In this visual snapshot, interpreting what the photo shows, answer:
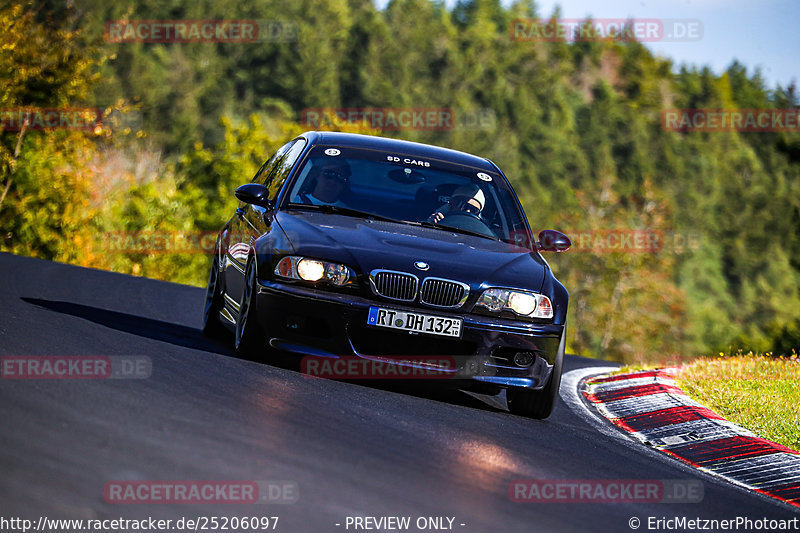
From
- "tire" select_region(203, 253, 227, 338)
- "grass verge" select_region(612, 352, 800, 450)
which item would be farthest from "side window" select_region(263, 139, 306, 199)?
"grass verge" select_region(612, 352, 800, 450)

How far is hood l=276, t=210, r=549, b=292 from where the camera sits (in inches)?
284

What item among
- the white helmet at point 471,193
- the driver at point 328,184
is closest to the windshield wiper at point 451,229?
the white helmet at point 471,193

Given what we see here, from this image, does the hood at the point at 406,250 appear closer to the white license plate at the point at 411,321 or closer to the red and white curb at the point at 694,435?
the white license plate at the point at 411,321

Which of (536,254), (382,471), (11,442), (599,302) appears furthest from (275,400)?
(599,302)

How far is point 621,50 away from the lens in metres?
190

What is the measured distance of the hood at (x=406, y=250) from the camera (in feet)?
23.6

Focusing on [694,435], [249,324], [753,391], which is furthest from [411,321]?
[753,391]

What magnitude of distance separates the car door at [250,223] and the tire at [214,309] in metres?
0.41

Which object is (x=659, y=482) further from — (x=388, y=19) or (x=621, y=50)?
(x=621, y=50)

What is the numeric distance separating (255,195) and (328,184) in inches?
21.6

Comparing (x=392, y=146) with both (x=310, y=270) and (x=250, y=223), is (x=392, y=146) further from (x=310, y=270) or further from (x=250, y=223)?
(x=310, y=270)

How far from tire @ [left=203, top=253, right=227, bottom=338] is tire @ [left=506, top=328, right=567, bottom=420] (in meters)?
2.75

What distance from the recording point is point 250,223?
336 inches

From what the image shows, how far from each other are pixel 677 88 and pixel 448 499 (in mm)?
183070
